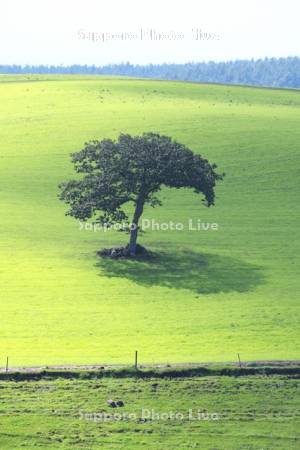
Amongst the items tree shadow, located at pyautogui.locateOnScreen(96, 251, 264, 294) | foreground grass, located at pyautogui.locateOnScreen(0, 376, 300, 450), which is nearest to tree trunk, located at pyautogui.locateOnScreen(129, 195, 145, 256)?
tree shadow, located at pyautogui.locateOnScreen(96, 251, 264, 294)

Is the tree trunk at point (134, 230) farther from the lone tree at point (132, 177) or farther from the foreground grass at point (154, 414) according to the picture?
the foreground grass at point (154, 414)

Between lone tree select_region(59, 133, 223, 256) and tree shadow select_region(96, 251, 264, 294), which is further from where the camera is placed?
lone tree select_region(59, 133, 223, 256)

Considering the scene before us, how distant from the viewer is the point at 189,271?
A: 58.9 meters

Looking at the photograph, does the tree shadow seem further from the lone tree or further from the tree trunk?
the lone tree

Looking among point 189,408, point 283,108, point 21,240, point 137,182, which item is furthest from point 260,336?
point 283,108

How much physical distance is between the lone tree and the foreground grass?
23.2 meters

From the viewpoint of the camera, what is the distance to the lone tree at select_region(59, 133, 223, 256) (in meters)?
61.3

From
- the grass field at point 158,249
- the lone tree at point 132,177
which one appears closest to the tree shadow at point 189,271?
the grass field at point 158,249

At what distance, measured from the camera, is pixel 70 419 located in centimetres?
3591

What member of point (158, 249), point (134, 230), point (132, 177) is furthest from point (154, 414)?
point (158, 249)

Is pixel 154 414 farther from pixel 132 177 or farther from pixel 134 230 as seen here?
pixel 132 177

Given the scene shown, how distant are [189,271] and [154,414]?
75.1ft

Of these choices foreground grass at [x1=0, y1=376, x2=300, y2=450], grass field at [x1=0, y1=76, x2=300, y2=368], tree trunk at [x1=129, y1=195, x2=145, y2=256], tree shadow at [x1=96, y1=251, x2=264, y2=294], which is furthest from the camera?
tree trunk at [x1=129, y1=195, x2=145, y2=256]

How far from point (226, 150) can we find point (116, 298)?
127ft
